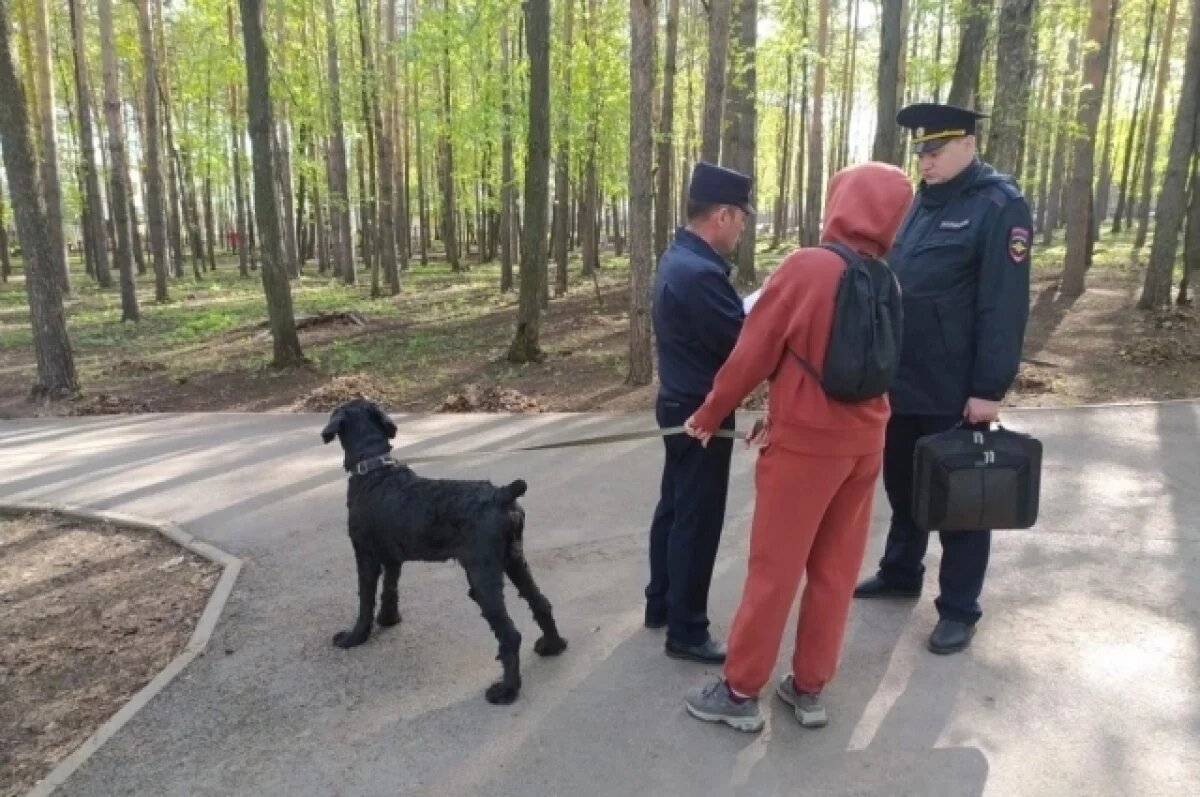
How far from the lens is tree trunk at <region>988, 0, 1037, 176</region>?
37.9 feet

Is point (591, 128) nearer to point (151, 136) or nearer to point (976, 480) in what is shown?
point (151, 136)

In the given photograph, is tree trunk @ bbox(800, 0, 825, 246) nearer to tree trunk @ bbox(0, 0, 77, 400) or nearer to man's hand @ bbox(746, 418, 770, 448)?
tree trunk @ bbox(0, 0, 77, 400)

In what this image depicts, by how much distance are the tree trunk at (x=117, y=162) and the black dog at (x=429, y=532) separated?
16.6m

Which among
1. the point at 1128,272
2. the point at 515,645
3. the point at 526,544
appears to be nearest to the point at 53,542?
the point at 526,544

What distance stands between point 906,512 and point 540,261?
28.2 feet

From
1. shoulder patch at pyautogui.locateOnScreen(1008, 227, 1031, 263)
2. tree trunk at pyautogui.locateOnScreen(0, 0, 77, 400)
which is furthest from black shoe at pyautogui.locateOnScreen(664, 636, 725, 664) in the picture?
tree trunk at pyautogui.locateOnScreen(0, 0, 77, 400)

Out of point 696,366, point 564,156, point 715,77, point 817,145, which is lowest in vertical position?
point 696,366

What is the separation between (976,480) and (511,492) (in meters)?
1.99

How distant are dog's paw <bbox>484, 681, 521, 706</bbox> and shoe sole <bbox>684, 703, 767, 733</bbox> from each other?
80cm

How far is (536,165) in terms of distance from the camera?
38.0 feet

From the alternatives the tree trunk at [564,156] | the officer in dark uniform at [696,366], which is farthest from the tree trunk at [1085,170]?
the officer in dark uniform at [696,366]

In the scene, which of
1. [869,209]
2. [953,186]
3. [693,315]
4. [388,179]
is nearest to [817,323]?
[869,209]

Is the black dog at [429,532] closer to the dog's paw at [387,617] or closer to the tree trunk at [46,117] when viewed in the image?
Answer: the dog's paw at [387,617]

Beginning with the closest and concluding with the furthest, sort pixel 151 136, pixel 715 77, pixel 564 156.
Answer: pixel 715 77
pixel 151 136
pixel 564 156
